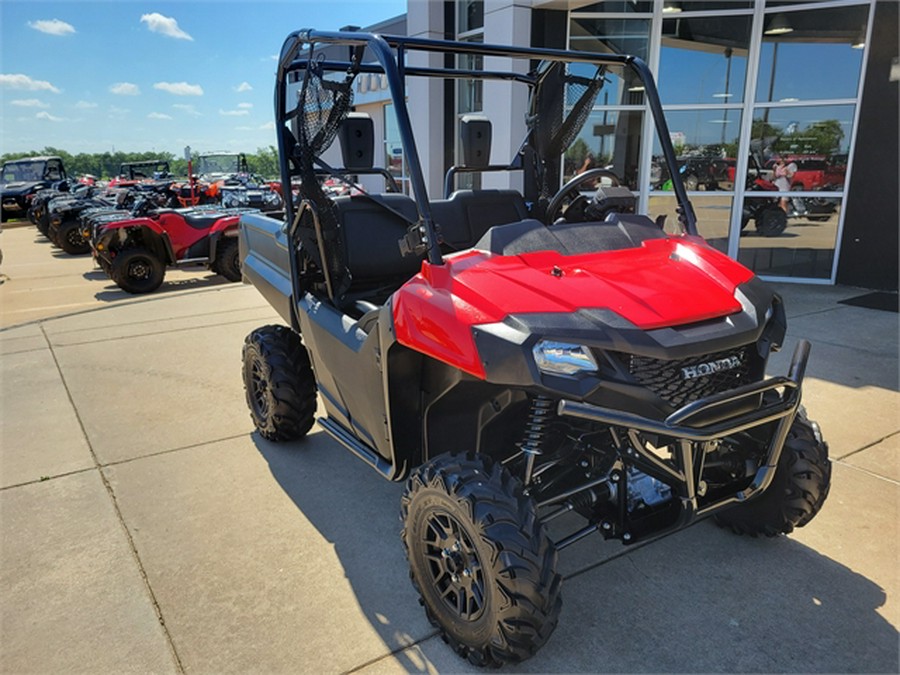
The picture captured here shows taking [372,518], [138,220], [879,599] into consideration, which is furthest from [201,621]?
[138,220]

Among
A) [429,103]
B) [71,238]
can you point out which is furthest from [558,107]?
[71,238]

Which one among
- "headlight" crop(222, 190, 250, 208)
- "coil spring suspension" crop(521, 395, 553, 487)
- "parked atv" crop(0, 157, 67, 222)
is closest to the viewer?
"coil spring suspension" crop(521, 395, 553, 487)

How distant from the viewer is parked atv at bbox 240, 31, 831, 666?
1.90 metres

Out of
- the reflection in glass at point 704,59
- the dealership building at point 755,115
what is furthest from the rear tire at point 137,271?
the reflection in glass at point 704,59

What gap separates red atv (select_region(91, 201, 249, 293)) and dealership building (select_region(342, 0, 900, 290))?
388cm

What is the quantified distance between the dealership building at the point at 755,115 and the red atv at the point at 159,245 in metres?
3.88

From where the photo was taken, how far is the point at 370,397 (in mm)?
2605

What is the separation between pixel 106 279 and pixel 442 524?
9.81 m

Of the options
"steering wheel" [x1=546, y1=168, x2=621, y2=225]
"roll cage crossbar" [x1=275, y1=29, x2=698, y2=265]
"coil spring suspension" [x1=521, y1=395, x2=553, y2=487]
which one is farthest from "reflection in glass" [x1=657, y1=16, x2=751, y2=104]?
"coil spring suspension" [x1=521, y1=395, x2=553, y2=487]

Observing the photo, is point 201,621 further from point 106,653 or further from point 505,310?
point 505,310

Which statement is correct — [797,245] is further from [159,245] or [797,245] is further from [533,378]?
[159,245]

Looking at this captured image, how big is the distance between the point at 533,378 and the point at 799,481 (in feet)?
4.51

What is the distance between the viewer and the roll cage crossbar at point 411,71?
2275 millimetres

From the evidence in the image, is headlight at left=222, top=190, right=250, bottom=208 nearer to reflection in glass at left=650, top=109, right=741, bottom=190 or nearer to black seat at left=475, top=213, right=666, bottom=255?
reflection in glass at left=650, top=109, right=741, bottom=190
